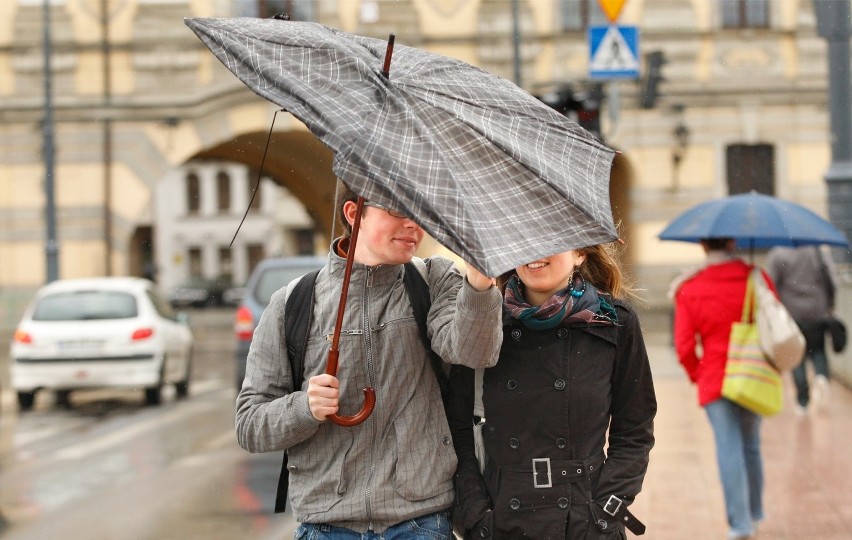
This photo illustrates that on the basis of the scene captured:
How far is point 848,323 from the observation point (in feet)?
45.2

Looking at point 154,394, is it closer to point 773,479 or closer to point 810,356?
point 810,356

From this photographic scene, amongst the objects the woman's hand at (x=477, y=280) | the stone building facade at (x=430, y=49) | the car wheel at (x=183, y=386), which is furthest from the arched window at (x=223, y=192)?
the woman's hand at (x=477, y=280)

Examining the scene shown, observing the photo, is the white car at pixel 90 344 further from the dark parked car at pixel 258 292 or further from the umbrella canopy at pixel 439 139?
the umbrella canopy at pixel 439 139

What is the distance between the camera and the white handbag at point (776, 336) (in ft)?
21.4

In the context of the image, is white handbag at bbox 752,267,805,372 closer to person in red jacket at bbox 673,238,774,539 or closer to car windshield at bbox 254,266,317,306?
person in red jacket at bbox 673,238,774,539

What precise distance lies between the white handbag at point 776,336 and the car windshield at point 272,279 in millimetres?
7457

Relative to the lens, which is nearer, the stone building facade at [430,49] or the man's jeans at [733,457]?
the man's jeans at [733,457]

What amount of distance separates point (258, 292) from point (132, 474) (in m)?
4.02

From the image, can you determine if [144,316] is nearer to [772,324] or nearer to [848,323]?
[848,323]

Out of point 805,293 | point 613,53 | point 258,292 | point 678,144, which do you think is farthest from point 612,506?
point 678,144

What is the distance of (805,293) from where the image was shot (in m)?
11.8

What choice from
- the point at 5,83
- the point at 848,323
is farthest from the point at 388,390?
the point at 5,83

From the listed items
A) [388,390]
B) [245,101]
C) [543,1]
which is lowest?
[388,390]

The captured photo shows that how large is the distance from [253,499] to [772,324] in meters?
3.74
